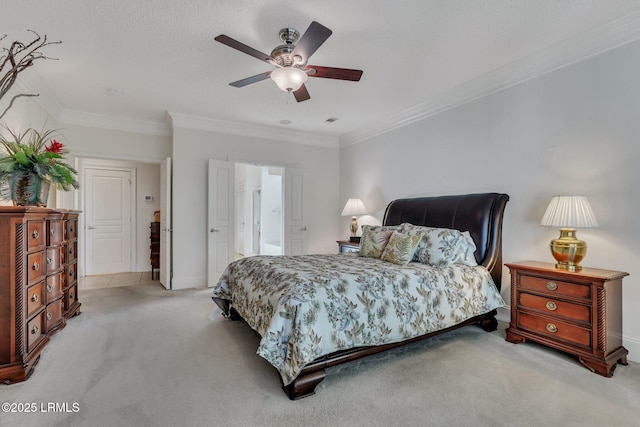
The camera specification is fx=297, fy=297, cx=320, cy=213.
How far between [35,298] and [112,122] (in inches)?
124

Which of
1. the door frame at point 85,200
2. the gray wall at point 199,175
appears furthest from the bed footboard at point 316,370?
the door frame at point 85,200

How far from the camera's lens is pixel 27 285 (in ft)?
6.95

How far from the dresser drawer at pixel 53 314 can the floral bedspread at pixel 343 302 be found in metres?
1.53

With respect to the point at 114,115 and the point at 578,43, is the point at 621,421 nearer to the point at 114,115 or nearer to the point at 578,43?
the point at 578,43

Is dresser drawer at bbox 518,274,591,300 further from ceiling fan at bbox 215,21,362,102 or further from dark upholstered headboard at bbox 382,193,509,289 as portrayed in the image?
ceiling fan at bbox 215,21,362,102

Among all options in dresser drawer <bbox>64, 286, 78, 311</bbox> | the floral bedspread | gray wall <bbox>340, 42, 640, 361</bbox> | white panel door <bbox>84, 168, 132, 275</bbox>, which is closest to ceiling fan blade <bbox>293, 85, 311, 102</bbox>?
the floral bedspread

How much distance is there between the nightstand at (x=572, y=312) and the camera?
6.86 feet

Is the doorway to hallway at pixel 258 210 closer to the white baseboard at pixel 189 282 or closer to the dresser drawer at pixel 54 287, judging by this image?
the white baseboard at pixel 189 282

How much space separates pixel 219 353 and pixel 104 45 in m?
2.83

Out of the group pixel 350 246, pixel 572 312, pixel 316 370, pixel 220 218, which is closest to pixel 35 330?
pixel 316 370

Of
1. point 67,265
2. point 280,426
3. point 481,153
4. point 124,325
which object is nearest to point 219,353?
point 280,426

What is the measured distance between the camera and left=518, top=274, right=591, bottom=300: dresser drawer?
2.18 metres

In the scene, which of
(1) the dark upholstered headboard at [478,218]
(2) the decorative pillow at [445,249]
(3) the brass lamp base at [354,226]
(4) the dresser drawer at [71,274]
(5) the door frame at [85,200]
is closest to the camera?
(2) the decorative pillow at [445,249]

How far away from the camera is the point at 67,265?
10.1ft
